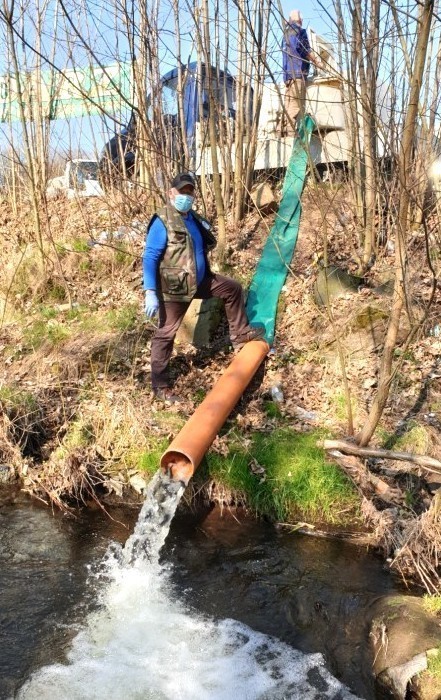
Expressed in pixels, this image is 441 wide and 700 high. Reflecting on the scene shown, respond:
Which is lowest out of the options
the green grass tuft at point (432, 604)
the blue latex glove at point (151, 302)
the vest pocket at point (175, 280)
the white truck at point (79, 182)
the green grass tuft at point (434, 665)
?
the green grass tuft at point (434, 665)

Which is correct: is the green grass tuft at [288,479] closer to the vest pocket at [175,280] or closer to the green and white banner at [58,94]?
the vest pocket at [175,280]

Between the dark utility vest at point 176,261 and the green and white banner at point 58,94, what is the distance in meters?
3.23

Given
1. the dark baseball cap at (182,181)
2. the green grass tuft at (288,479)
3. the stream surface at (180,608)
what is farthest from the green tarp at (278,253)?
the stream surface at (180,608)

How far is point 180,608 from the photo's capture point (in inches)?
170

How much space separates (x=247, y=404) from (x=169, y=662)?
2.86 metres

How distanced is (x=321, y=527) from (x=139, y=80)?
5.80 meters

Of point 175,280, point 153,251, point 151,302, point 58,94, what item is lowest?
point 151,302

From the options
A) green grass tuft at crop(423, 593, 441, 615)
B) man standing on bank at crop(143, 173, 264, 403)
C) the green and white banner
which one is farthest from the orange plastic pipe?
the green and white banner

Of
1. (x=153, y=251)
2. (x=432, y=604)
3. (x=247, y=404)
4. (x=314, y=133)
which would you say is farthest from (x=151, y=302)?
(x=314, y=133)

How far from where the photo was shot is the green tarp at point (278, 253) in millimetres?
7414

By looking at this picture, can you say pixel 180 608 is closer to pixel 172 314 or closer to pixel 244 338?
pixel 172 314

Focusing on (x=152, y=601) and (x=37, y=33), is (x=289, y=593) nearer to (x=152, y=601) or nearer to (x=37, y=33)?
(x=152, y=601)

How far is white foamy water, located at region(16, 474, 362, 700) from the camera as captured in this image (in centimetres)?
362

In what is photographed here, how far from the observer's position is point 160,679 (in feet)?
12.3
